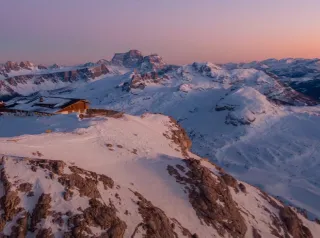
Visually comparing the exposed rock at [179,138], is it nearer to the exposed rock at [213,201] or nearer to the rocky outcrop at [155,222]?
the exposed rock at [213,201]

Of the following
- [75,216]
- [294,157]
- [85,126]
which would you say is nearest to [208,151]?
[294,157]

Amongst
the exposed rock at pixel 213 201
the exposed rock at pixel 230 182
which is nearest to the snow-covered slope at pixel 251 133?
the exposed rock at pixel 230 182

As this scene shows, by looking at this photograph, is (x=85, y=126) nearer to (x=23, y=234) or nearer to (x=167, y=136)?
(x=167, y=136)

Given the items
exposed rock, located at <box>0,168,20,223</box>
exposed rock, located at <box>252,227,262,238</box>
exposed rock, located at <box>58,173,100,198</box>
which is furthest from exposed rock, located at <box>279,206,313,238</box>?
exposed rock, located at <box>0,168,20,223</box>

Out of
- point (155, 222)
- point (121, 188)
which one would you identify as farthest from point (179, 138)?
point (155, 222)

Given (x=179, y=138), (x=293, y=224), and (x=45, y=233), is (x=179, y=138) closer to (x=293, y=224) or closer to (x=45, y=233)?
(x=293, y=224)

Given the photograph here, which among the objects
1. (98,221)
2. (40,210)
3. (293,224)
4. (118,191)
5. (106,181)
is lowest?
(293,224)

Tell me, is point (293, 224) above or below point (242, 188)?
below

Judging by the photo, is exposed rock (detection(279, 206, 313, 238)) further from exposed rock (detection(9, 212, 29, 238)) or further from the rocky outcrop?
exposed rock (detection(9, 212, 29, 238))
